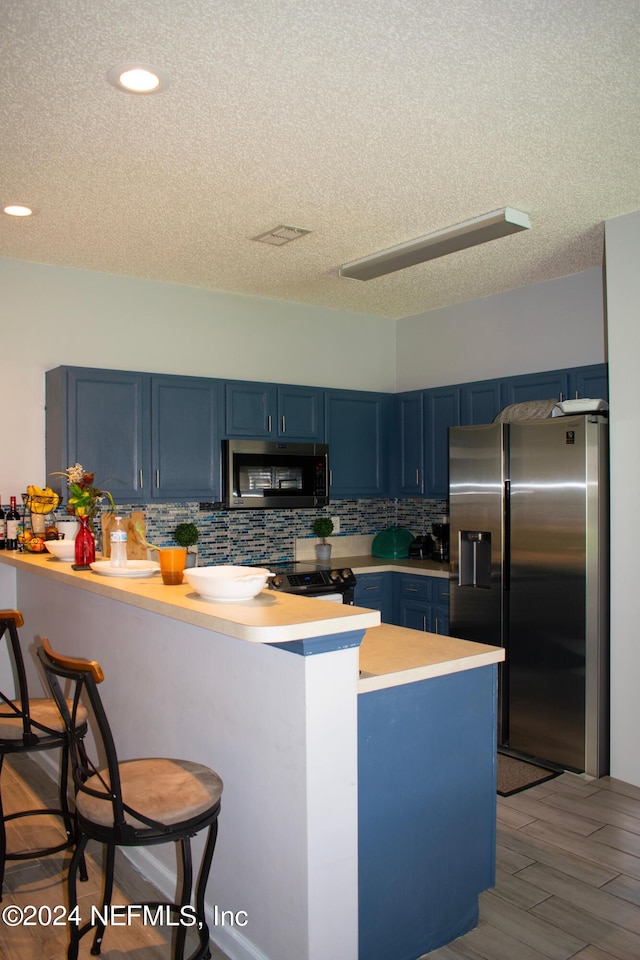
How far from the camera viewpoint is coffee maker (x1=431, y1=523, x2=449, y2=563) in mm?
5484

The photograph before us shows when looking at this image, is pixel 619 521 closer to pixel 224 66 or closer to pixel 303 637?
pixel 303 637

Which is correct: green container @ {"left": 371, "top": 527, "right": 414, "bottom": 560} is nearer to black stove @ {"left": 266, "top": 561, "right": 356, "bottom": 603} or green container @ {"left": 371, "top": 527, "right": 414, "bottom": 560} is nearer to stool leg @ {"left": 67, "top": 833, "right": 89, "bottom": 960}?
black stove @ {"left": 266, "top": 561, "right": 356, "bottom": 603}

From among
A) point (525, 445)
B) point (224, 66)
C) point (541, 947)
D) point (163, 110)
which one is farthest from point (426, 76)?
point (541, 947)

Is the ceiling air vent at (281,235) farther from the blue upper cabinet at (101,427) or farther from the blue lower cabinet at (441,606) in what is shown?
the blue lower cabinet at (441,606)

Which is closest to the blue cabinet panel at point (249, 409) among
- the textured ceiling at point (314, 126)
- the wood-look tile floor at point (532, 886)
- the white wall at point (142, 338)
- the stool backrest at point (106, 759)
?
the white wall at point (142, 338)

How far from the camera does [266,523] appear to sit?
18.1 ft

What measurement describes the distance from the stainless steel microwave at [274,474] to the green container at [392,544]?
727mm

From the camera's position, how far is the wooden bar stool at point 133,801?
1.94m

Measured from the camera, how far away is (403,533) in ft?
19.2

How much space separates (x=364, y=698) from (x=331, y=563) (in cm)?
328

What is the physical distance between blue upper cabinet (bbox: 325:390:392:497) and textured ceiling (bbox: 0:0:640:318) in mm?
1291

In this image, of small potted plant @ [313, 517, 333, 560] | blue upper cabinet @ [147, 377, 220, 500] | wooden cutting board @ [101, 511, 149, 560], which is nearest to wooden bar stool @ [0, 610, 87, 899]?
wooden cutting board @ [101, 511, 149, 560]

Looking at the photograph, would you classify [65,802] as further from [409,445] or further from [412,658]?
[409,445]

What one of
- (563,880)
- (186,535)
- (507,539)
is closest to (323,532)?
(186,535)
